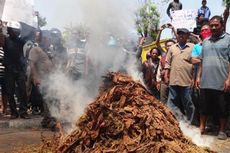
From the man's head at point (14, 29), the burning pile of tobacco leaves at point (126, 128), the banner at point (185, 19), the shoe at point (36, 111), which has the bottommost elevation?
the shoe at point (36, 111)

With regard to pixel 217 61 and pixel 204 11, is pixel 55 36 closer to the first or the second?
pixel 204 11

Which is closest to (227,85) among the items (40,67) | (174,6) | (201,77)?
(201,77)

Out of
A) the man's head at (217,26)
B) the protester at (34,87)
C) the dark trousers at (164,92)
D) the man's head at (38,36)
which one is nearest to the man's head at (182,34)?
the man's head at (217,26)

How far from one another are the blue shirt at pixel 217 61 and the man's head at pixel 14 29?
445 centimetres

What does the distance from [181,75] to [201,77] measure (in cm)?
Answer: 41

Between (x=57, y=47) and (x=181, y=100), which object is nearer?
(x=181, y=100)

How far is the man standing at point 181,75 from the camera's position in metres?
7.71

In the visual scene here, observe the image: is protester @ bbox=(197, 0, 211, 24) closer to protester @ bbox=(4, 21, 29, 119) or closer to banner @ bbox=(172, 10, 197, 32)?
banner @ bbox=(172, 10, 197, 32)

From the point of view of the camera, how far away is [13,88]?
978 cm

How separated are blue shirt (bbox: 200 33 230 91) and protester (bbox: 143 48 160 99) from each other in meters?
2.15

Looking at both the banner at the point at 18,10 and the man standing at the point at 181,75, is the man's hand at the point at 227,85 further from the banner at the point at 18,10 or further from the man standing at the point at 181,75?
the banner at the point at 18,10

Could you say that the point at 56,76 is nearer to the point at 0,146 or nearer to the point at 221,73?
the point at 0,146

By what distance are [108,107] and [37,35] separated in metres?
5.42

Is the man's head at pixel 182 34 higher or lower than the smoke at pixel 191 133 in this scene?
higher
